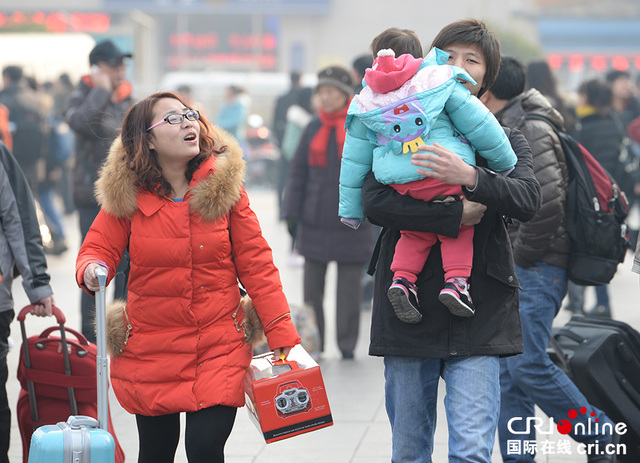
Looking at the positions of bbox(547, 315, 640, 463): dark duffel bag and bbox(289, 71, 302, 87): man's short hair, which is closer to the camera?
bbox(547, 315, 640, 463): dark duffel bag

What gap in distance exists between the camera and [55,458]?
3268 mm

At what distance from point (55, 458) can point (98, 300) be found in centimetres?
53

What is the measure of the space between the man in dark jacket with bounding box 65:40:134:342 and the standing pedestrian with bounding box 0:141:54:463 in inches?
97.0

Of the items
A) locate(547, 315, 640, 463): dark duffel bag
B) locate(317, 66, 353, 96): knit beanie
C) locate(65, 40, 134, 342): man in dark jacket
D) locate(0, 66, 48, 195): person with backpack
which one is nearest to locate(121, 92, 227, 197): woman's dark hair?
locate(547, 315, 640, 463): dark duffel bag

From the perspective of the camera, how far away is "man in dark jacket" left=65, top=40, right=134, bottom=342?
705cm

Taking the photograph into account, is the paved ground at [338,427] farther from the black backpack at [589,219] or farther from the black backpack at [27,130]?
the black backpack at [27,130]

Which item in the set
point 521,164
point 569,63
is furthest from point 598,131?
point 569,63

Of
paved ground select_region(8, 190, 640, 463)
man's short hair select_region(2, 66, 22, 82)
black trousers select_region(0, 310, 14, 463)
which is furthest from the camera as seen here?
man's short hair select_region(2, 66, 22, 82)

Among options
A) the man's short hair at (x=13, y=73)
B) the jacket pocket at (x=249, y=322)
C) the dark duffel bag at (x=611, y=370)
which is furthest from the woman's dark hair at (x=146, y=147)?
the man's short hair at (x=13, y=73)

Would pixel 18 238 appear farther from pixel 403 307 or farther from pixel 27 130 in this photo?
pixel 27 130

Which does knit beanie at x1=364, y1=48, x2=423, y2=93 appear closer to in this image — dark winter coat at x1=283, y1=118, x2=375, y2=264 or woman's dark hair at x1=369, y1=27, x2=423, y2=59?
woman's dark hair at x1=369, y1=27, x2=423, y2=59

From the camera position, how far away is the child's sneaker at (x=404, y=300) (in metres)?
3.36

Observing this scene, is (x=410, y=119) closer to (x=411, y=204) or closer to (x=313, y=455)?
(x=411, y=204)

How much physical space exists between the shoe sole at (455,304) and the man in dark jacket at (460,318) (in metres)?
0.07
